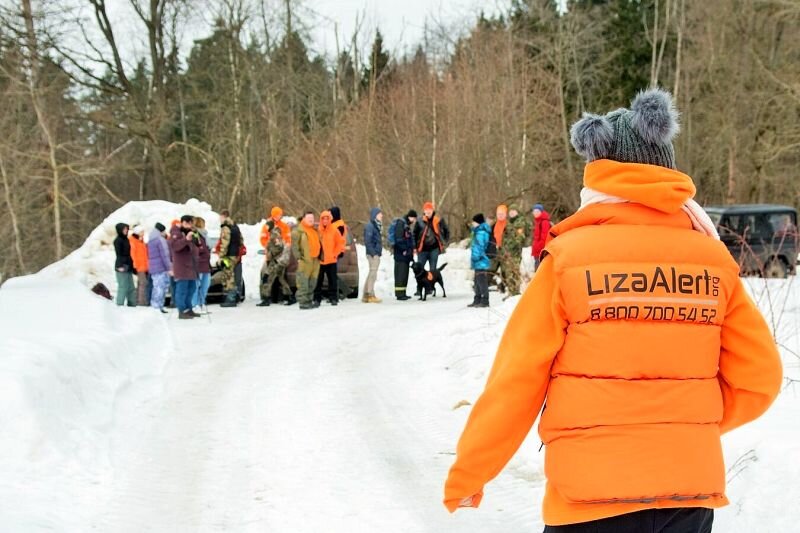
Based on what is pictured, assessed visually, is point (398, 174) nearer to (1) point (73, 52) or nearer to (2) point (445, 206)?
(2) point (445, 206)

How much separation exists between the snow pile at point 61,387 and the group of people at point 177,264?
3569mm

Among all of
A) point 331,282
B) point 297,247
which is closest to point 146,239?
point 297,247

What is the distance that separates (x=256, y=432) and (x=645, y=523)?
5.04 m

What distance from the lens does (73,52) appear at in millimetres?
29984

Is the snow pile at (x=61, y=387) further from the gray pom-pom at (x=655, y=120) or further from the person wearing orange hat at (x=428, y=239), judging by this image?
the person wearing orange hat at (x=428, y=239)

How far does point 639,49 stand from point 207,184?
23.4 m

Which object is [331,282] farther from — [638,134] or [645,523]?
[645,523]

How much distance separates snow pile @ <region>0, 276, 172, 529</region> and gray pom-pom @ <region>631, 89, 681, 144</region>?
13.0ft

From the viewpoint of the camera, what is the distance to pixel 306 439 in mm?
6633

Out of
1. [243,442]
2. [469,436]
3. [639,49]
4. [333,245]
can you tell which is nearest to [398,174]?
[333,245]

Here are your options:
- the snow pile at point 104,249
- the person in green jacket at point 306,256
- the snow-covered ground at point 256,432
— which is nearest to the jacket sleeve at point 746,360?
the snow-covered ground at point 256,432

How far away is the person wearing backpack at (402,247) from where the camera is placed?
17.1 m

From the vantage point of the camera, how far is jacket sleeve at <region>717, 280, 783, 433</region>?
237cm

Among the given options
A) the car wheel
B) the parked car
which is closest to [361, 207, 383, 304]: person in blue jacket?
the parked car
